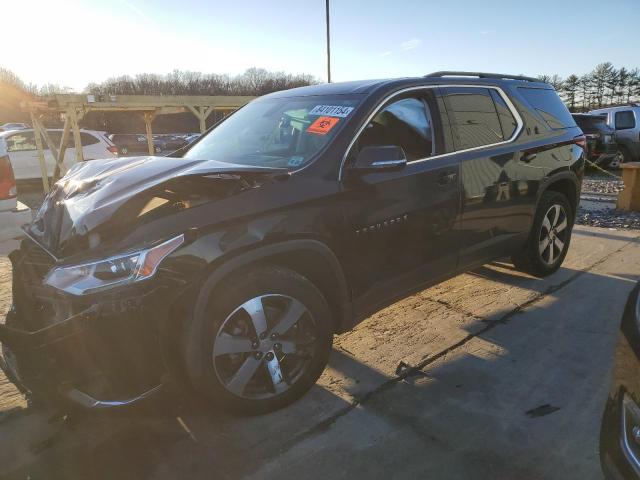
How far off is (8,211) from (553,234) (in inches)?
196

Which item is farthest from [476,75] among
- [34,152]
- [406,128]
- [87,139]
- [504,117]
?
[34,152]

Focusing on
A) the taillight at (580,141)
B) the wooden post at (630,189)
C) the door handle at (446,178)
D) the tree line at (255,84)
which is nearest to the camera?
the door handle at (446,178)

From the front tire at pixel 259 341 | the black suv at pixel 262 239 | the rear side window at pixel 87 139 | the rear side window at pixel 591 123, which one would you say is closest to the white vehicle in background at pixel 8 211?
the black suv at pixel 262 239

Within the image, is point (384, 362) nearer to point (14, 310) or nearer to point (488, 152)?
point (488, 152)

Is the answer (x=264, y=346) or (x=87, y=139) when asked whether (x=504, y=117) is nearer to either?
(x=264, y=346)

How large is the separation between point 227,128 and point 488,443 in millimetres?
2783

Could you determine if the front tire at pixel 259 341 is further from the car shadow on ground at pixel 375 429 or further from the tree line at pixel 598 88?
the tree line at pixel 598 88

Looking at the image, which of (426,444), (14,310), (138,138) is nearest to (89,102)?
(14,310)

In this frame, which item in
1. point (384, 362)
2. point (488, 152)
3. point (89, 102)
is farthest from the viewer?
point (89, 102)

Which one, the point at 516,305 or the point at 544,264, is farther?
the point at 544,264

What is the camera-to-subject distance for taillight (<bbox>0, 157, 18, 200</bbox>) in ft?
13.2

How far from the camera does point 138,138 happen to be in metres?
31.7

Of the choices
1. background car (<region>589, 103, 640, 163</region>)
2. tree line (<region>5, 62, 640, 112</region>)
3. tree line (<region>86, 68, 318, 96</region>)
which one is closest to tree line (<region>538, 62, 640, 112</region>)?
tree line (<region>5, 62, 640, 112</region>)

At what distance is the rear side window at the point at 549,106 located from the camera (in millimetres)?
4098
